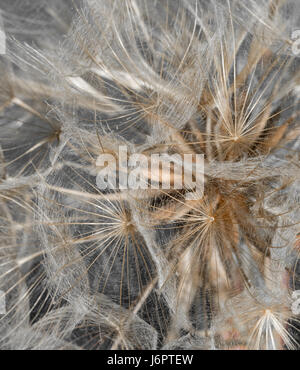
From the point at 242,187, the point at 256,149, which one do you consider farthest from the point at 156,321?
the point at 256,149

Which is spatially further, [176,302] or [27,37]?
[27,37]

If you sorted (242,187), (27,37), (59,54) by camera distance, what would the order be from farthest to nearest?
(27,37)
(59,54)
(242,187)

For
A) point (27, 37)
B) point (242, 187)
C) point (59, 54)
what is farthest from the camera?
point (27, 37)

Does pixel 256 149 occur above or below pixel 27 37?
below

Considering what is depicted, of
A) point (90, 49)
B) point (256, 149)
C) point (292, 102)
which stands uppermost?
point (90, 49)

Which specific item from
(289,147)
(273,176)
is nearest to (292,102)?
(289,147)

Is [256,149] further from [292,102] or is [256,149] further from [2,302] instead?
[2,302]

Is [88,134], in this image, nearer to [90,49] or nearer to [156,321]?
[90,49]
